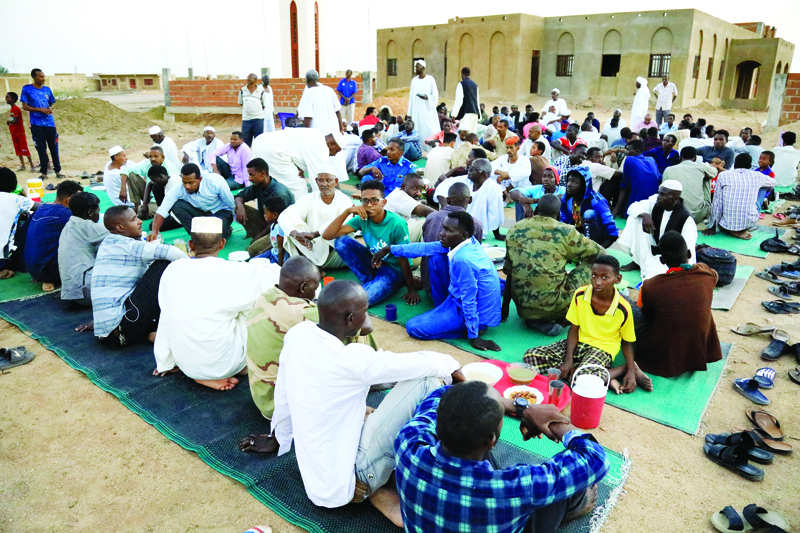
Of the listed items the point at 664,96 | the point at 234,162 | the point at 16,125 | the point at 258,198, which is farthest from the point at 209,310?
the point at 664,96

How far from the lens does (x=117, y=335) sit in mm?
4223

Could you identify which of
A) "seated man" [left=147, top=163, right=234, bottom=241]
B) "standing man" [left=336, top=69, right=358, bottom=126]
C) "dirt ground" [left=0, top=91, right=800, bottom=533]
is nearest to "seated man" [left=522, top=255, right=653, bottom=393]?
"dirt ground" [left=0, top=91, right=800, bottom=533]

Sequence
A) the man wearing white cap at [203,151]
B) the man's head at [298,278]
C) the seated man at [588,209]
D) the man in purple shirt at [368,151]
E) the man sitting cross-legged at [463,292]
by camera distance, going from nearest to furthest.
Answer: the man's head at [298,278]
the man sitting cross-legged at [463,292]
the seated man at [588,209]
the man wearing white cap at [203,151]
the man in purple shirt at [368,151]

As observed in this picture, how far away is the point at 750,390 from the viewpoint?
12.0 feet

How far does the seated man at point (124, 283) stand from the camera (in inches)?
164

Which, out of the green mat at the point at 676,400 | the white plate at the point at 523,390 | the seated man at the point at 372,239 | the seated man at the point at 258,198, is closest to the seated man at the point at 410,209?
the seated man at the point at 372,239

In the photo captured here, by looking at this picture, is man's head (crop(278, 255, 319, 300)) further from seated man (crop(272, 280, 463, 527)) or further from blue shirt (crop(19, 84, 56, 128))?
blue shirt (crop(19, 84, 56, 128))

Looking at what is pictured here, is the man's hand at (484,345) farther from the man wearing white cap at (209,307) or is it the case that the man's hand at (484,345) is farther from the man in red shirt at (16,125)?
the man in red shirt at (16,125)

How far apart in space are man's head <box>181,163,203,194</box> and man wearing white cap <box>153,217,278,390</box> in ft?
9.06

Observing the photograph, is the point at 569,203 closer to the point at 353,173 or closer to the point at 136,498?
the point at 136,498

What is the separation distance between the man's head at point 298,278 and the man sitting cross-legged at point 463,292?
1334mm

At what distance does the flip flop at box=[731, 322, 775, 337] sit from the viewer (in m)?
4.44

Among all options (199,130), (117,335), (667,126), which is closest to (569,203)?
(117,335)

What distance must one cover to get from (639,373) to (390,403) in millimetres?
2043
